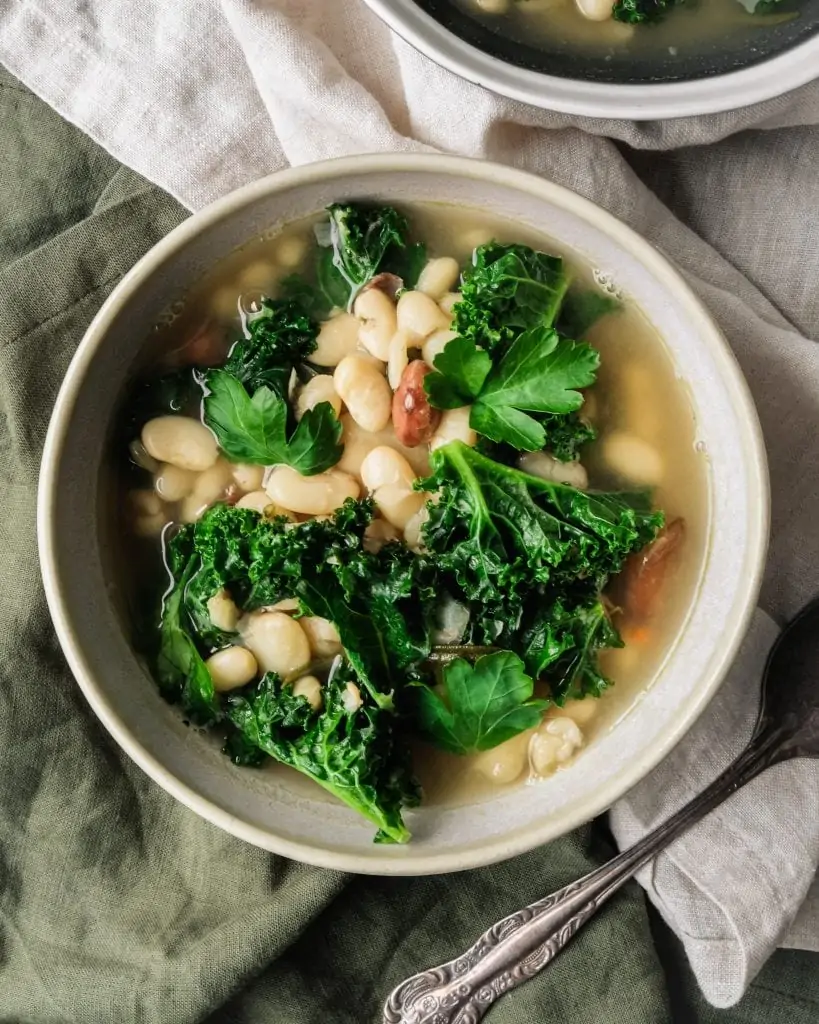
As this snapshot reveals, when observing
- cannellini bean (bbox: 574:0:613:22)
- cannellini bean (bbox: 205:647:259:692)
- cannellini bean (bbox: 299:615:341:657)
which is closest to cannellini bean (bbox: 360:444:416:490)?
cannellini bean (bbox: 299:615:341:657)

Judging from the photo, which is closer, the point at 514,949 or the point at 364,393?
the point at 364,393

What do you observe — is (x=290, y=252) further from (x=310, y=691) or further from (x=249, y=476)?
(x=310, y=691)

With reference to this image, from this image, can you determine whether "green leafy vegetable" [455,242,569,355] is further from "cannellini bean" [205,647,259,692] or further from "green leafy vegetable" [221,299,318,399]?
"cannellini bean" [205,647,259,692]

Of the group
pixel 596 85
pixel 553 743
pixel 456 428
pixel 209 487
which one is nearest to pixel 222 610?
pixel 209 487

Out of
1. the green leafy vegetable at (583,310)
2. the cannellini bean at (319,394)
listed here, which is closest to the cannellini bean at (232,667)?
the cannellini bean at (319,394)

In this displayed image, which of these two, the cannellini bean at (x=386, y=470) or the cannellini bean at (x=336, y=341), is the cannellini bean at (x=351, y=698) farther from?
the cannellini bean at (x=336, y=341)

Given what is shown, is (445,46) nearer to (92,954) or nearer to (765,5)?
(765,5)
